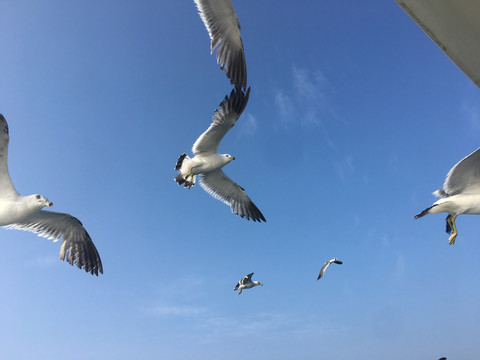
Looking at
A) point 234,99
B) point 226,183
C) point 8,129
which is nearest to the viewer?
point 8,129

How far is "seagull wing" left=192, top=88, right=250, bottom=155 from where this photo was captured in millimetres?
9891

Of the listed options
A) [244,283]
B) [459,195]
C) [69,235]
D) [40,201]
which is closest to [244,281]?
[244,283]

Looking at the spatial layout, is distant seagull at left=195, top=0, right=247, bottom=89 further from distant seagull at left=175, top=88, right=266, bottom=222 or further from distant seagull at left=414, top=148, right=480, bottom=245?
distant seagull at left=414, top=148, right=480, bottom=245

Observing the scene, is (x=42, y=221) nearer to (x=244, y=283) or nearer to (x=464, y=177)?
(x=244, y=283)

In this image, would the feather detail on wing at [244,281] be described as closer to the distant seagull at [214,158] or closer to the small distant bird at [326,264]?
the small distant bird at [326,264]

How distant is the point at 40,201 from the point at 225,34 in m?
5.73

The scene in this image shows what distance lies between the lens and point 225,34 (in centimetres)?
800

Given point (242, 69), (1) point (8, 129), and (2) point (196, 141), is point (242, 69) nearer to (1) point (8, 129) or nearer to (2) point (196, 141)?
(2) point (196, 141)

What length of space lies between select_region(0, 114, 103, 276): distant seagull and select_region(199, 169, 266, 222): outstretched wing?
3883 mm

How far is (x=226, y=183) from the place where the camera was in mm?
12102

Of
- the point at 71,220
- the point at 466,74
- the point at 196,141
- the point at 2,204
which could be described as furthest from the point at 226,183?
the point at 466,74

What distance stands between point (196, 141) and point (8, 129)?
4.39 m

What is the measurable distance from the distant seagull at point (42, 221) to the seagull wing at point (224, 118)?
403 centimetres

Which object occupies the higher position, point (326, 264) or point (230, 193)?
point (230, 193)
